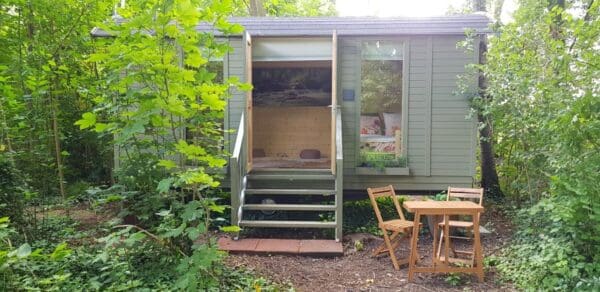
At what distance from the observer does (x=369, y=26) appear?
5.83 metres

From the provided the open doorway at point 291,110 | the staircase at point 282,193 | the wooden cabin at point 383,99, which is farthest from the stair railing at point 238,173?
the open doorway at point 291,110

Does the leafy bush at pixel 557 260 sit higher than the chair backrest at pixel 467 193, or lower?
lower

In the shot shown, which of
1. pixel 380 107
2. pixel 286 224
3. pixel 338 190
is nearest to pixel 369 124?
pixel 380 107

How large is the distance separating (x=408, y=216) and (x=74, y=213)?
5.07 metres

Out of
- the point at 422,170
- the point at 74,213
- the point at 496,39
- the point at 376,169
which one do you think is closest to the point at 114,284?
the point at 74,213

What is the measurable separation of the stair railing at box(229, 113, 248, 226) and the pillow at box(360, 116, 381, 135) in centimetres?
176

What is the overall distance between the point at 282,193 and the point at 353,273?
171 cm

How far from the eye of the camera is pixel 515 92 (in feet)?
16.1

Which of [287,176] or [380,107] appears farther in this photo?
[380,107]

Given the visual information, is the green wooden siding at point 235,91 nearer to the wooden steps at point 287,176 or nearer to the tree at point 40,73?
the wooden steps at point 287,176

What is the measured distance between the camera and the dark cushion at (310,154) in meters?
7.71

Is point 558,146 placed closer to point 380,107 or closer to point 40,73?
point 380,107

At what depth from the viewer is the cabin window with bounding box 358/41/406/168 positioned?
592 cm

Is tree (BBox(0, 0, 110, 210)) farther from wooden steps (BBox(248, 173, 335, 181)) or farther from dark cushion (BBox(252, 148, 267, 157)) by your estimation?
dark cushion (BBox(252, 148, 267, 157))
